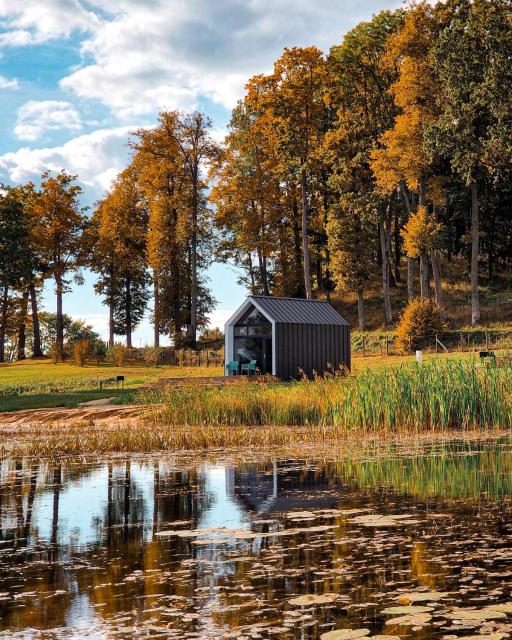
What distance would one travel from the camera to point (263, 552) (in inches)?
279

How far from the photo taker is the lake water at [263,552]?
5148 mm

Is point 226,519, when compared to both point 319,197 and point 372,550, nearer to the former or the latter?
point 372,550

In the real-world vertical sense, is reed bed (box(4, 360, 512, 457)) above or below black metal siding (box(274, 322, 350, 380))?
below

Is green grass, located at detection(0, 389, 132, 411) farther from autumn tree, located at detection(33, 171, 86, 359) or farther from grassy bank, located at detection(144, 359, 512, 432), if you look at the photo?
autumn tree, located at detection(33, 171, 86, 359)

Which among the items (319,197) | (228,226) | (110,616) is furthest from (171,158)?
(110,616)

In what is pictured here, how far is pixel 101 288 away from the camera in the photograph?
64125 millimetres

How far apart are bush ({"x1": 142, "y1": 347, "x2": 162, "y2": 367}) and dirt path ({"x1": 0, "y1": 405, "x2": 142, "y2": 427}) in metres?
23.3

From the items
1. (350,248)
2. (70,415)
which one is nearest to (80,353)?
(350,248)

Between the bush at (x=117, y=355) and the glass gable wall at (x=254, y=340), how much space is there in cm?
1457

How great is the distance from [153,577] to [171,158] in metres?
51.0

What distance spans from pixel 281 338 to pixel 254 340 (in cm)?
174

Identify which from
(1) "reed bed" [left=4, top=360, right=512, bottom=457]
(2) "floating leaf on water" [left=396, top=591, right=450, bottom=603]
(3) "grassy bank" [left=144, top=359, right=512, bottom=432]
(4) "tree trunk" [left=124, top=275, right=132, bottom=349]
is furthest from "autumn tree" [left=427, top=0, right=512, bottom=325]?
(2) "floating leaf on water" [left=396, top=591, right=450, bottom=603]

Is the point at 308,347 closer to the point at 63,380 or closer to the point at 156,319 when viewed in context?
the point at 63,380

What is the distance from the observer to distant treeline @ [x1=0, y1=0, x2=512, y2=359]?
142 feet
